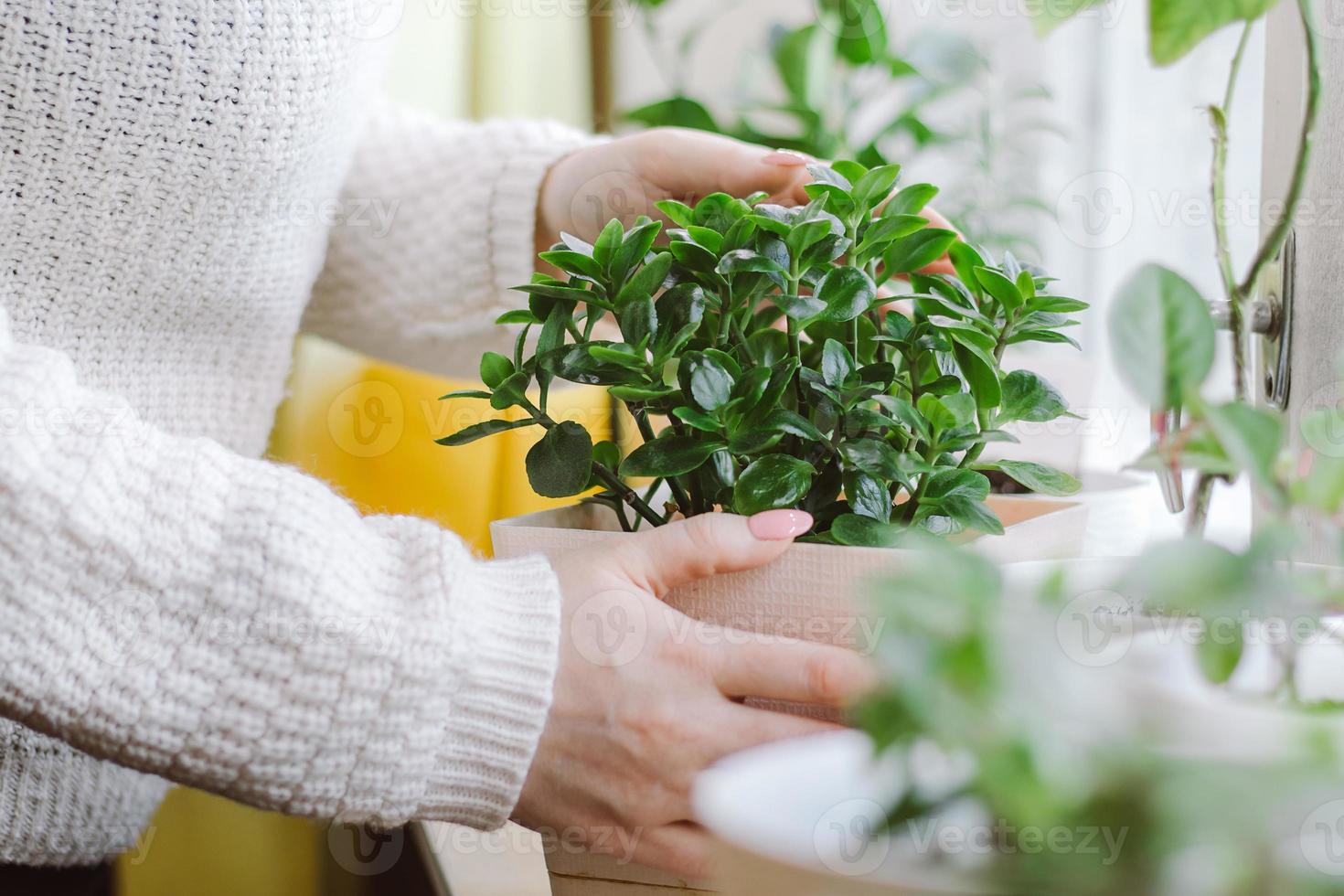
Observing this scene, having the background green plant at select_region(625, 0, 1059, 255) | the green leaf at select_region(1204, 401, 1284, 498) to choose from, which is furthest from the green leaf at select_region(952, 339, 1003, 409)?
the background green plant at select_region(625, 0, 1059, 255)

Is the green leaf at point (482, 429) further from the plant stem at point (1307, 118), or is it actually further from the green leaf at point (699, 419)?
the plant stem at point (1307, 118)

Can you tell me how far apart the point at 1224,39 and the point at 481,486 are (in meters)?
1.05

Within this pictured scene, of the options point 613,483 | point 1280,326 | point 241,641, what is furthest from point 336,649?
point 1280,326

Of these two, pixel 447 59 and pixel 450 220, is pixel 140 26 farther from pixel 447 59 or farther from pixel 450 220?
pixel 447 59

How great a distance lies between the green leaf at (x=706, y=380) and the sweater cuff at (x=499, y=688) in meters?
0.09

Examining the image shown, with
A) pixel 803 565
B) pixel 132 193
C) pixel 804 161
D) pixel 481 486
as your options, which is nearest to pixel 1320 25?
pixel 804 161

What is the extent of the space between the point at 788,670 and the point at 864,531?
0.06 metres

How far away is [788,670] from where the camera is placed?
39 centimetres

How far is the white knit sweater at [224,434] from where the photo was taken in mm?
396

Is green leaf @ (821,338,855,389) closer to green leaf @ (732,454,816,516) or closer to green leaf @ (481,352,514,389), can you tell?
green leaf @ (732,454,816,516)

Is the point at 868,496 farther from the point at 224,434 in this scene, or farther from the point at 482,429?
the point at 224,434

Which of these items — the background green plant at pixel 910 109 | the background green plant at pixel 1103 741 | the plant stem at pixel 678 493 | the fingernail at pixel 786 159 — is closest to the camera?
the background green plant at pixel 1103 741

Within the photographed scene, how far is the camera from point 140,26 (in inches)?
23.2

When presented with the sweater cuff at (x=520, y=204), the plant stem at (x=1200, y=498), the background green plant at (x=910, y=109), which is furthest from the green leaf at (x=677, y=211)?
the background green plant at (x=910, y=109)
